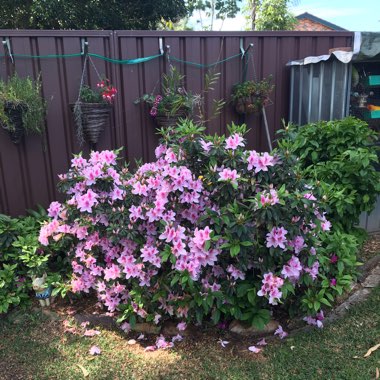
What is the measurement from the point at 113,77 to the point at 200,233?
89.1 inches

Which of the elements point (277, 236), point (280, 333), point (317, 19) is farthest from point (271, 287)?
point (317, 19)

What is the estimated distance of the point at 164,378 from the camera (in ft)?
8.32

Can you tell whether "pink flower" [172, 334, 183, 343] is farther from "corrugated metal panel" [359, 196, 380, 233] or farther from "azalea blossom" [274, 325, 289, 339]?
"corrugated metal panel" [359, 196, 380, 233]

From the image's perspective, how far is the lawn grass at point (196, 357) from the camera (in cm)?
256

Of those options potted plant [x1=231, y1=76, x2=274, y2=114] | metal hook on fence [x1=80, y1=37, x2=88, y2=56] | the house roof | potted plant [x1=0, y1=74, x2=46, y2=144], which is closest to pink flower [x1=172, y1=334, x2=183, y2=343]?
potted plant [x1=0, y1=74, x2=46, y2=144]

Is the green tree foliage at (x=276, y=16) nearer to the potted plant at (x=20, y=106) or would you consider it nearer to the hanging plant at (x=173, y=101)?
the hanging plant at (x=173, y=101)

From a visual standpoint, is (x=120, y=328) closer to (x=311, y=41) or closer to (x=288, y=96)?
(x=288, y=96)

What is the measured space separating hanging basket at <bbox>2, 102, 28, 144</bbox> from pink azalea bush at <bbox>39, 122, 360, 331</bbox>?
0.94 metres

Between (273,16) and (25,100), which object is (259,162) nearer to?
(25,100)

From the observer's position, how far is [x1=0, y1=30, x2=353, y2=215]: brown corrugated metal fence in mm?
3939

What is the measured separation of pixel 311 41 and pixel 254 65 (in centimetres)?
81

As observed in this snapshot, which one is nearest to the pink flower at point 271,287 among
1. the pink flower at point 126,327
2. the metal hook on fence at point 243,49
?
the pink flower at point 126,327

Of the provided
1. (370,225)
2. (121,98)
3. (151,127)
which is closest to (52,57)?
(121,98)

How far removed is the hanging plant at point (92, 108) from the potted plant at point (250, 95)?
133 centimetres
